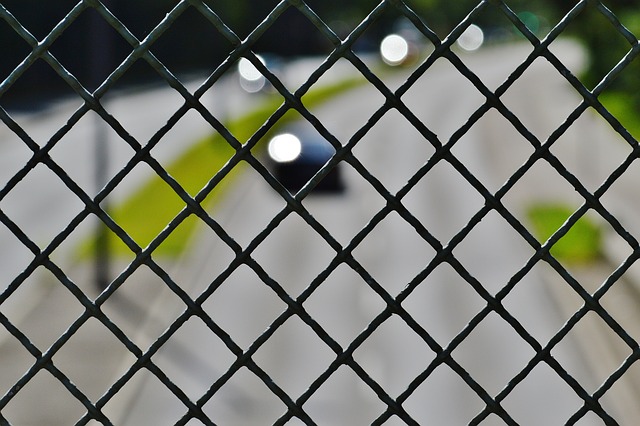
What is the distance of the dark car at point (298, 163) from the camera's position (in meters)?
30.8

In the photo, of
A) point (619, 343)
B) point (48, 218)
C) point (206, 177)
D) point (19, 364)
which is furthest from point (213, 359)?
point (206, 177)

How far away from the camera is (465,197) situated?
30.4 metres

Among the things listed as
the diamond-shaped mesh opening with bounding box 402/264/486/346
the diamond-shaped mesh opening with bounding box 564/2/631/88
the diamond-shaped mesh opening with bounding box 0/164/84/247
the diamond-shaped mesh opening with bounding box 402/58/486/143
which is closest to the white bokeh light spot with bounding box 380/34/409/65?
the diamond-shaped mesh opening with bounding box 402/58/486/143

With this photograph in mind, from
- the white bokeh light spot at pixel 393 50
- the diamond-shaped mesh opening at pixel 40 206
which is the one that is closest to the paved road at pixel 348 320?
the diamond-shaped mesh opening at pixel 40 206

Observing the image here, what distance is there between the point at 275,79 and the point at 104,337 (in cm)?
1494

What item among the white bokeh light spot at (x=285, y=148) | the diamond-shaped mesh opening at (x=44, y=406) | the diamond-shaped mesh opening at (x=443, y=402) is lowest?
the diamond-shaped mesh opening at (x=443, y=402)

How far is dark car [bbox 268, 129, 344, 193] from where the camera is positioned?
30811 mm

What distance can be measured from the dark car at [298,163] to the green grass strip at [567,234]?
5.91 m

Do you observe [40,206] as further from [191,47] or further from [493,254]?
[191,47]

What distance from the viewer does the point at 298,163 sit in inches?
1229

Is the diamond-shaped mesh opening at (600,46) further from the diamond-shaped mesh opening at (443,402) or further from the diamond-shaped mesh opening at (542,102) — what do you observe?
the diamond-shaped mesh opening at (443,402)

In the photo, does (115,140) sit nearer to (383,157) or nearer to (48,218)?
(383,157)

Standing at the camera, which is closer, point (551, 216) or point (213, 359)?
point (213, 359)

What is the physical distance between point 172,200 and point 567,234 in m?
8.98
